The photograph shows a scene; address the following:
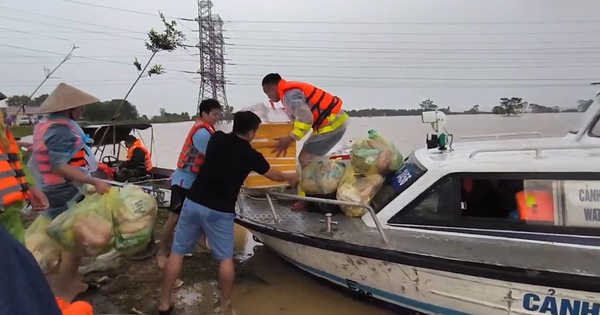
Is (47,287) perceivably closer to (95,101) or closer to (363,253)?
(363,253)

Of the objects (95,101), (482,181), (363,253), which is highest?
(95,101)

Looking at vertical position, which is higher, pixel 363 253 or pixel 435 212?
pixel 435 212

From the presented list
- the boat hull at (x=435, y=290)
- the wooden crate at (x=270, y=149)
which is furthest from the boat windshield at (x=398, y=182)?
the wooden crate at (x=270, y=149)

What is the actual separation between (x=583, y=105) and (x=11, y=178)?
16.4ft

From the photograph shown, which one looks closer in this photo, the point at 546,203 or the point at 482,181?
the point at 546,203

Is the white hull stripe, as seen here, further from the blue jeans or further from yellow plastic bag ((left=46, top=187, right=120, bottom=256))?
yellow plastic bag ((left=46, top=187, right=120, bottom=256))

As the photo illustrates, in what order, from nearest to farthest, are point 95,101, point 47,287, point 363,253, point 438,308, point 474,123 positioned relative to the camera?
1. point 47,287
2. point 438,308
3. point 363,253
4. point 95,101
5. point 474,123

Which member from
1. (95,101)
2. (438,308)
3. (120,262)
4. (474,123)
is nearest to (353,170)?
(438,308)

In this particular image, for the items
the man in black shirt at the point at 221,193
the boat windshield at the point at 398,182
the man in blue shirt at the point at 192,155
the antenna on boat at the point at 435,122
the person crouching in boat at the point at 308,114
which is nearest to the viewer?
the man in black shirt at the point at 221,193

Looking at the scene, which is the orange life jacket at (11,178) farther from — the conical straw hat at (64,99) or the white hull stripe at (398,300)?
the white hull stripe at (398,300)

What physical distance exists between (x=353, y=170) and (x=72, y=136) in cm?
251

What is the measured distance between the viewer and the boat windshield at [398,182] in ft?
12.6

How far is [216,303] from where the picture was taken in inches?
163

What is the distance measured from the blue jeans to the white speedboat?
70 centimetres
